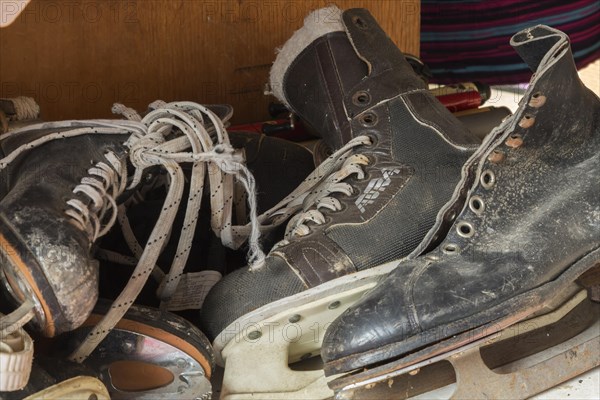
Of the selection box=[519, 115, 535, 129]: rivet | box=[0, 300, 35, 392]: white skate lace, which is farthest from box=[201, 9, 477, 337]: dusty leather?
box=[0, 300, 35, 392]: white skate lace

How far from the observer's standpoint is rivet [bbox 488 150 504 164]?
870mm

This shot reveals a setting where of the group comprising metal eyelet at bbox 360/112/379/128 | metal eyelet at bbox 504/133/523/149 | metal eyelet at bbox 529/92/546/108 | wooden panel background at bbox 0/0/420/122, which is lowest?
metal eyelet at bbox 504/133/523/149

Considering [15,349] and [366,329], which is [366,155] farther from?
[15,349]

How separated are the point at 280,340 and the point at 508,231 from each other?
0.26 m

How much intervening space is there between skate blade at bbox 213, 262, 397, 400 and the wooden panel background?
0.57 meters

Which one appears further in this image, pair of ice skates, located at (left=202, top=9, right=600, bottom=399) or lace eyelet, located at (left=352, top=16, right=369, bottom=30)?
lace eyelet, located at (left=352, top=16, right=369, bottom=30)

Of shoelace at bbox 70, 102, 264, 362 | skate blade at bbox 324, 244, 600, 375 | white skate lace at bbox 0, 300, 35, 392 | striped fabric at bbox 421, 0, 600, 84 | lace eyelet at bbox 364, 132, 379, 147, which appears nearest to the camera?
white skate lace at bbox 0, 300, 35, 392

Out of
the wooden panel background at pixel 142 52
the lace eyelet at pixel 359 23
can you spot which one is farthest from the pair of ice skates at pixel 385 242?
the wooden panel background at pixel 142 52

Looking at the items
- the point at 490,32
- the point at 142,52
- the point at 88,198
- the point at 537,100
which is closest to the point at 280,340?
the point at 88,198

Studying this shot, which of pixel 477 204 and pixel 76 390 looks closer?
pixel 76 390

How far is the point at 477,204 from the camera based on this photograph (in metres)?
0.88

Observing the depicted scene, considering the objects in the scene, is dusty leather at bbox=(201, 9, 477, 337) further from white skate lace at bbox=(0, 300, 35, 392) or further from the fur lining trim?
white skate lace at bbox=(0, 300, 35, 392)

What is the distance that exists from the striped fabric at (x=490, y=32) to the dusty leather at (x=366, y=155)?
724 millimetres

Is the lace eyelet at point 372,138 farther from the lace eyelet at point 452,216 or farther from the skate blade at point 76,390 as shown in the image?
the skate blade at point 76,390
